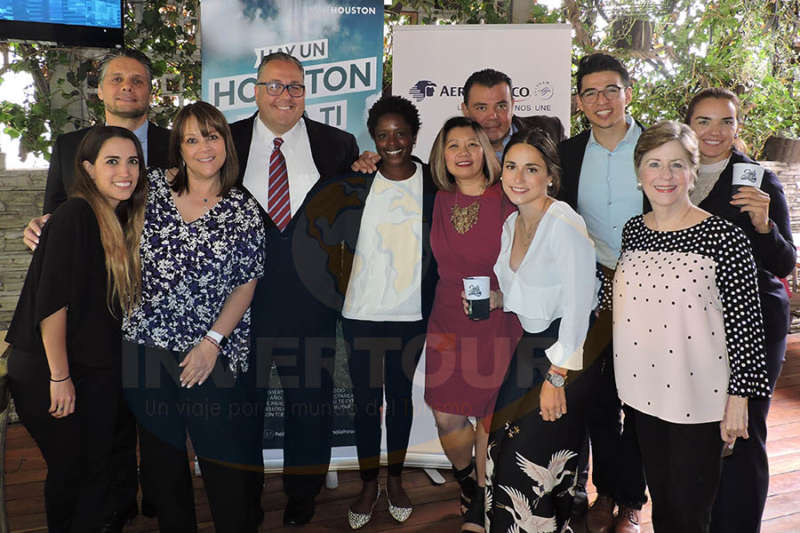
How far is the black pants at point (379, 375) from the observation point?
255cm

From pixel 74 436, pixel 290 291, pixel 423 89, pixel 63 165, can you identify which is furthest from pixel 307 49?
pixel 74 436

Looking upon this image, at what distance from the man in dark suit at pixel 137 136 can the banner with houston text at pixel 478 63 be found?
1362 millimetres

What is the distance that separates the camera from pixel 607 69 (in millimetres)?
2547

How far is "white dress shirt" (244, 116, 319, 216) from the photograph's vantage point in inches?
103

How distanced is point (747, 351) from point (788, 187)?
16.2 ft

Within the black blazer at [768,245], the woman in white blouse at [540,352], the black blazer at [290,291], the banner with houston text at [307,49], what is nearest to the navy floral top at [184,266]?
the black blazer at [290,291]

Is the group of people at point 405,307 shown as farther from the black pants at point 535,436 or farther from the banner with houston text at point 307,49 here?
the banner with houston text at point 307,49

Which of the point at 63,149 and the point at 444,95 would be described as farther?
the point at 444,95

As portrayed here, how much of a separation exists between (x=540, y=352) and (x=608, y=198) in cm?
86

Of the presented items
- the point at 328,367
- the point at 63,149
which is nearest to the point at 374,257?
the point at 328,367

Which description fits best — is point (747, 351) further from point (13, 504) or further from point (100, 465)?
point (13, 504)

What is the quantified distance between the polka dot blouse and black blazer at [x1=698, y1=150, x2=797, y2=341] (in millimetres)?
410

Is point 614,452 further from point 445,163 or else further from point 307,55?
point 307,55

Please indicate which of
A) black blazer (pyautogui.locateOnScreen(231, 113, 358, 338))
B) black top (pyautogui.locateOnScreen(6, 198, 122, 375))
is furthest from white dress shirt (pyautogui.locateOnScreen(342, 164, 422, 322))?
black top (pyautogui.locateOnScreen(6, 198, 122, 375))
